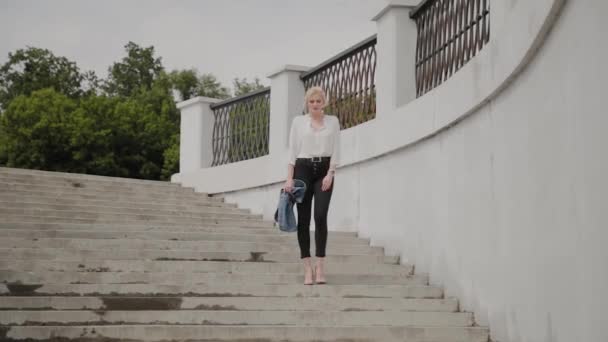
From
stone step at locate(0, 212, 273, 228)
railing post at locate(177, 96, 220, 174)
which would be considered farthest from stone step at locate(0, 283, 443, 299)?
railing post at locate(177, 96, 220, 174)

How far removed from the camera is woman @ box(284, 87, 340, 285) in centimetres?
885

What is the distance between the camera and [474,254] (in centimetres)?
876

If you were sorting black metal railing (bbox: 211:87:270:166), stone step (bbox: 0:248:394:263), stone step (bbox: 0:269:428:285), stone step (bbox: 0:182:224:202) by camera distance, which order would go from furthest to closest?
black metal railing (bbox: 211:87:270:166) → stone step (bbox: 0:182:224:202) → stone step (bbox: 0:248:394:263) → stone step (bbox: 0:269:428:285)

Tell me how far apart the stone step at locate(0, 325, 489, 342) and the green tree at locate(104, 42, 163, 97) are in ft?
173

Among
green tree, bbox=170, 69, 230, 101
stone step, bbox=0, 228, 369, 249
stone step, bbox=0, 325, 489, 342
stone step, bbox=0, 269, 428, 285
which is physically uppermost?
green tree, bbox=170, 69, 230, 101

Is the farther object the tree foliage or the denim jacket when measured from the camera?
the tree foliage

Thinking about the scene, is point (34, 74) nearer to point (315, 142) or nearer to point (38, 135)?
point (38, 135)

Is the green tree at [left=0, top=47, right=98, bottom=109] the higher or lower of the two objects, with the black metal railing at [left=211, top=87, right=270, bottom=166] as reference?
higher

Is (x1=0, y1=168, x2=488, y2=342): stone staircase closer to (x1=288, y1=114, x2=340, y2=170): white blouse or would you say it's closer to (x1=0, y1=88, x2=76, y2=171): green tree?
(x1=288, y1=114, x2=340, y2=170): white blouse

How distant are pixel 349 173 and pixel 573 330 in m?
6.13

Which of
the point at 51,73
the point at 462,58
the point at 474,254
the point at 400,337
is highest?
the point at 51,73

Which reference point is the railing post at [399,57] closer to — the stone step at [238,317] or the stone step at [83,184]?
the stone step at [238,317]

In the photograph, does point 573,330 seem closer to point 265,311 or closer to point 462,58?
point 265,311

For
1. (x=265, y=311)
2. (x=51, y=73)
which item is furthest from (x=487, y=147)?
(x=51, y=73)
